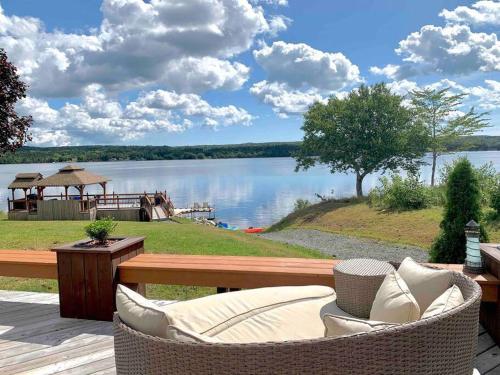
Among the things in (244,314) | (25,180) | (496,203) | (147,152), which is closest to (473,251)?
(244,314)

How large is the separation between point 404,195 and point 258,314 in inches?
602

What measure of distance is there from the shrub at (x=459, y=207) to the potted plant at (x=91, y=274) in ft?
11.9

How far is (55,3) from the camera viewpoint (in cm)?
914

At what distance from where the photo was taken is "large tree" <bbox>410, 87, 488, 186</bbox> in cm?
2391

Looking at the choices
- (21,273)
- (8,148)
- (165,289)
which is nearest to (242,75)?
(8,148)

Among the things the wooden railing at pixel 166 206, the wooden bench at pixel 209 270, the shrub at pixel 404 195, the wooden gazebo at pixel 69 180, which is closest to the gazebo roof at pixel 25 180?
the wooden gazebo at pixel 69 180

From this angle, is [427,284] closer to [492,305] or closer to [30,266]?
[492,305]

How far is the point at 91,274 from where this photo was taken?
12.1 feet

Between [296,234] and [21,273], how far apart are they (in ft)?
42.8

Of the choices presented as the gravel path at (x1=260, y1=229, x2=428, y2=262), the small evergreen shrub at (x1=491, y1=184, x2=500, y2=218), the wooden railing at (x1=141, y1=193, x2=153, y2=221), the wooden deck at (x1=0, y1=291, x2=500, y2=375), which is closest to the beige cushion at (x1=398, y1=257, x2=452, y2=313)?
the wooden deck at (x1=0, y1=291, x2=500, y2=375)

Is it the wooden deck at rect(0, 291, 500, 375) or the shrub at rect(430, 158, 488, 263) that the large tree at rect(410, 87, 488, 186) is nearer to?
the shrub at rect(430, 158, 488, 263)

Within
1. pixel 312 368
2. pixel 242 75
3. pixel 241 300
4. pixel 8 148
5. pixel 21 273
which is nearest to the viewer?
pixel 312 368

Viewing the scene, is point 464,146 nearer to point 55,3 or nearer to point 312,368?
point 55,3

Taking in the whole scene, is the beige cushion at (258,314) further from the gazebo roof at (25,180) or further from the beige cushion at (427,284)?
the gazebo roof at (25,180)
